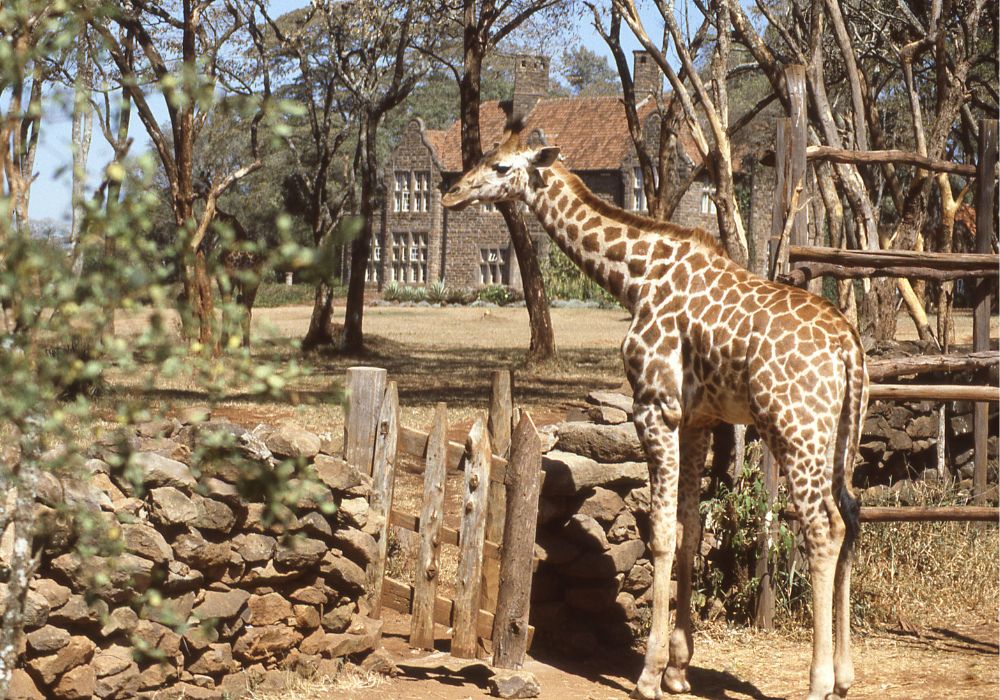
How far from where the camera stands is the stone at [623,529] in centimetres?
761

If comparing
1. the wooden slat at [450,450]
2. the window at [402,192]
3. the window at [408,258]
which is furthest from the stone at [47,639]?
the window at [402,192]

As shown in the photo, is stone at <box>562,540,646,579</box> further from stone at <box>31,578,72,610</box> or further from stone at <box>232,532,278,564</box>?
stone at <box>31,578,72,610</box>

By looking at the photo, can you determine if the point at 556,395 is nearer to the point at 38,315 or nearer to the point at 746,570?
the point at 746,570

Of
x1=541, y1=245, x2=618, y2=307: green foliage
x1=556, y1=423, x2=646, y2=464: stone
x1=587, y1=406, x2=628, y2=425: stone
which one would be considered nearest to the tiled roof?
x1=541, y1=245, x2=618, y2=307: green foliage

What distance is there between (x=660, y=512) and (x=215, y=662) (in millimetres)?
2464

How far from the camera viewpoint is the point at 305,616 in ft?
21.6

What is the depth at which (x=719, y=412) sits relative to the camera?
21.7 feet

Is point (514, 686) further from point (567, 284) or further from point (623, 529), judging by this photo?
point (567, 284)

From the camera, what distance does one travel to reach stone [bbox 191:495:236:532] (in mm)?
6020

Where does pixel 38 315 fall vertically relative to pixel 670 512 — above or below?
above

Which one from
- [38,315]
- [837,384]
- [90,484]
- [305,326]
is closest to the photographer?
[38,315]

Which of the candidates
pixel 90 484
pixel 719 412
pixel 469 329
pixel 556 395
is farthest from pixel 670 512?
pixel 469 329

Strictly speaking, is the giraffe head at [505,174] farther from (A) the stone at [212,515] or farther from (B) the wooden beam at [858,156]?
(A) the stone at [212,515]

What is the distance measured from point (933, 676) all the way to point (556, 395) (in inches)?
423
